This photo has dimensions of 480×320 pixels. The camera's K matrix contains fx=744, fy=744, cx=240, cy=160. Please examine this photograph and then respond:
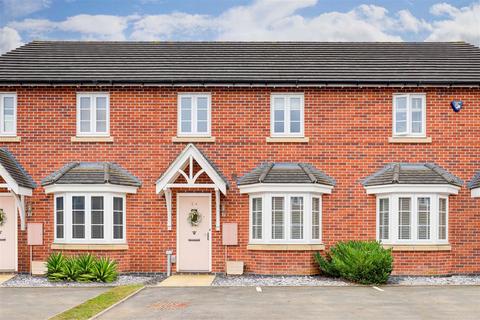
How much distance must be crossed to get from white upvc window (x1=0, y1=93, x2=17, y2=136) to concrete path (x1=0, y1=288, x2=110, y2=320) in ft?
18.5

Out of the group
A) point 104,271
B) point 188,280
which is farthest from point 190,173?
point 104,271

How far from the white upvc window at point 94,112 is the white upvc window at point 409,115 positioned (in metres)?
8.68

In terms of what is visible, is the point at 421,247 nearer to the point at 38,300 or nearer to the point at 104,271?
the point at 104,271

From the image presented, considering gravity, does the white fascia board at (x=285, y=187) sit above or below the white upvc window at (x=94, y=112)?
below

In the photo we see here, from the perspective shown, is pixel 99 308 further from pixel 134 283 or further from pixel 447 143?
pixel 447 143

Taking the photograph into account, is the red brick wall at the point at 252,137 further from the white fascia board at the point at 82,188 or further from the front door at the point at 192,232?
the white fascia board at the point at 82,188

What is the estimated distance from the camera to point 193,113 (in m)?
22.3

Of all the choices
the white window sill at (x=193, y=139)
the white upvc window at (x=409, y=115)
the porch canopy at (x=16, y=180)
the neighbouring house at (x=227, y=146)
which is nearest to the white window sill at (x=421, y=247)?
the neighbouring house at (x=227, y=146)

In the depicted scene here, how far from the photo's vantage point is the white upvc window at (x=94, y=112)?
2234cm

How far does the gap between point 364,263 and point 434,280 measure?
8.42 feet

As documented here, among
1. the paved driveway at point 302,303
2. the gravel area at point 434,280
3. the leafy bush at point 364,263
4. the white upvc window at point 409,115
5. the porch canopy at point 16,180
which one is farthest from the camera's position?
the white upvc window at point 409,115

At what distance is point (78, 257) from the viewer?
2097cm

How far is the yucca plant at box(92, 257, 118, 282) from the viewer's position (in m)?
19.9

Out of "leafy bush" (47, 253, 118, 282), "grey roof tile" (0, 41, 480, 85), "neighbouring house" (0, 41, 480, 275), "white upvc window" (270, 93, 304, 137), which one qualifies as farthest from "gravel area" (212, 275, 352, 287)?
"grey roof tile" (0, 41, 480, 85)
